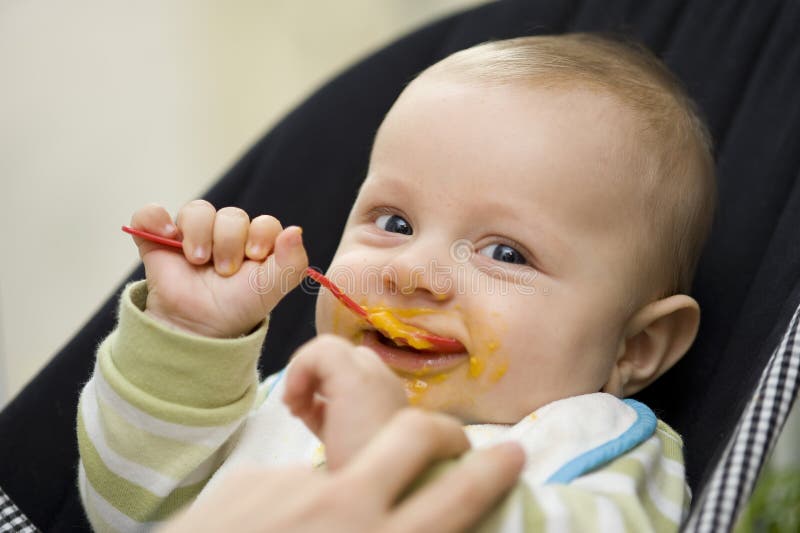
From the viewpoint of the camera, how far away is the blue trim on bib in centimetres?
81

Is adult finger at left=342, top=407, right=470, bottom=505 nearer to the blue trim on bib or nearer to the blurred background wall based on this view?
the blue trim on bib

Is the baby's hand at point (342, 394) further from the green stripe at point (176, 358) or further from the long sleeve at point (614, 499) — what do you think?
the green stripe at point (176, 358)

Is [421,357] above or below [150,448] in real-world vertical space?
above

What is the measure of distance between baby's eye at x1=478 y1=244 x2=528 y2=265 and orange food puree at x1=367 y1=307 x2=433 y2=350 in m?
0.09

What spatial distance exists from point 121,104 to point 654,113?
1.93m

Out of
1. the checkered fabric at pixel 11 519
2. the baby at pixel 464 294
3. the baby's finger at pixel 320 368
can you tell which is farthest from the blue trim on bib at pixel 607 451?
the checkered fabric at pixel 11 519

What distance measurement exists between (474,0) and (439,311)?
6.17 feet

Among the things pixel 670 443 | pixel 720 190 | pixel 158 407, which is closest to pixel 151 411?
pixel 158 407

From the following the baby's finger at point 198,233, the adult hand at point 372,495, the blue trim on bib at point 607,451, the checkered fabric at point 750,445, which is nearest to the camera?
the adult hand at point 372,495

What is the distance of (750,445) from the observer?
728mm

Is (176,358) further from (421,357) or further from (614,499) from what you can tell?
(614,499)

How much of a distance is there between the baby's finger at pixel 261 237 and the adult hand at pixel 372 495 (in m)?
0.30

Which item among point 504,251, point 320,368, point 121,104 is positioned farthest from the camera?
point 121,104

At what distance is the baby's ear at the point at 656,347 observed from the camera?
1.04 meters
